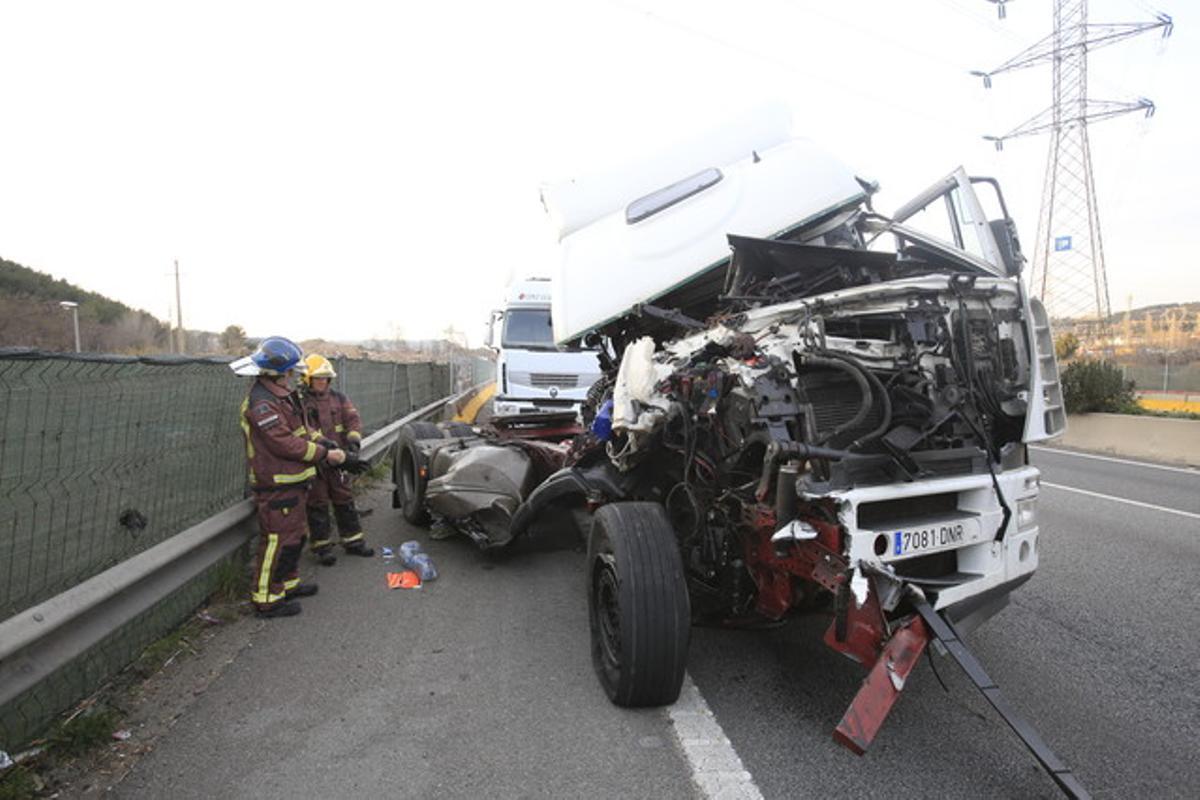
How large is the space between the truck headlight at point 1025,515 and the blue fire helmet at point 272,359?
4113 mm

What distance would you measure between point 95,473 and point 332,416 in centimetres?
264

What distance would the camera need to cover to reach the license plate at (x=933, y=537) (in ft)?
8.82

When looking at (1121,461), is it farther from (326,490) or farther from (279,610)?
(279,610)

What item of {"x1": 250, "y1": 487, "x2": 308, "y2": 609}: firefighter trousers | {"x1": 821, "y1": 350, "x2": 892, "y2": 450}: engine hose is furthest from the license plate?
{"x1": 250, "y1": 487, "x2": 308, "y2": 609}: firefighter trousers

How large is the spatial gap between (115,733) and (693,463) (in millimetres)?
2698

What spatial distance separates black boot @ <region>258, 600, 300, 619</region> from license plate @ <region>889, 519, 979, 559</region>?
3.43 meters

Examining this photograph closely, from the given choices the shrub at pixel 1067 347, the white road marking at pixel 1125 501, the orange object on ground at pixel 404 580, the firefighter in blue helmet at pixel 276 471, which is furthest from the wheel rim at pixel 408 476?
the shrub at pixel 1067 347

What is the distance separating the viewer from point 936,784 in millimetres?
2570

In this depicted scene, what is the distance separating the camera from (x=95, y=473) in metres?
3.33

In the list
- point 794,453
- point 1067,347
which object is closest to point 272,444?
point 794,453

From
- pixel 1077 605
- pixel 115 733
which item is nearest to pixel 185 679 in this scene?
pixel 115 733

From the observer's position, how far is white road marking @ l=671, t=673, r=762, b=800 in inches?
99.6

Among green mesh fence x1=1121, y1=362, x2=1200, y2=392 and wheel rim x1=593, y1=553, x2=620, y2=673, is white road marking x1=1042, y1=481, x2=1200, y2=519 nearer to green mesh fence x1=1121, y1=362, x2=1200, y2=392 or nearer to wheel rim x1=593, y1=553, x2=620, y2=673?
wheel rim x1=593, y1=553, x2=620, y2=673

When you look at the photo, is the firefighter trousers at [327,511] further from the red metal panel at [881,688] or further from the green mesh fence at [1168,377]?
the green mesh fence at [1168,377]
